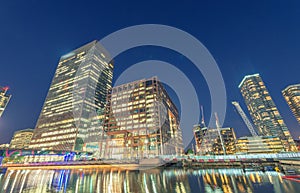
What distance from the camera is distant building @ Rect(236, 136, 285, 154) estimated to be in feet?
440

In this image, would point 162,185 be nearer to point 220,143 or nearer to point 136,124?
point 136,124

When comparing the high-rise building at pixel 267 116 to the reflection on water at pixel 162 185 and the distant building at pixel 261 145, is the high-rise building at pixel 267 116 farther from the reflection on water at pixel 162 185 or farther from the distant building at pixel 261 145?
the reflection on water at pixel 162 185

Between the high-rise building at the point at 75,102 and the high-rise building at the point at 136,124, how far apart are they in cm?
2387

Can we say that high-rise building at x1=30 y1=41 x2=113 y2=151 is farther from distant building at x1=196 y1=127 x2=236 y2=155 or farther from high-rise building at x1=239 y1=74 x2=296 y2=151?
high-rise building at x1=239 y1=74 x2=296 y2=151

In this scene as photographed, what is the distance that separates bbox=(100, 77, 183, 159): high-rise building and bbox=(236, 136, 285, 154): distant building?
82.5 m

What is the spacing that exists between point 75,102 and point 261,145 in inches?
7129

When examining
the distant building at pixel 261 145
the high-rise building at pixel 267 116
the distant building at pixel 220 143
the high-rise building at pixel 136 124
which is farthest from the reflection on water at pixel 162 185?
the high-rise building at pixel 267 116

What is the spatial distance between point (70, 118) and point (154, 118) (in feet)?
264

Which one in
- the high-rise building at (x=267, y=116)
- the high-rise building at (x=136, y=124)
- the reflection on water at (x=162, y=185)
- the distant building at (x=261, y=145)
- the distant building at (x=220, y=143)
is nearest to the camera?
the reflection on water at (x=162, y=185)

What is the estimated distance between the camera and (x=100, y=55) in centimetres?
17800

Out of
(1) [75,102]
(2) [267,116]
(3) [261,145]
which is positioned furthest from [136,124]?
(2) [267,116]

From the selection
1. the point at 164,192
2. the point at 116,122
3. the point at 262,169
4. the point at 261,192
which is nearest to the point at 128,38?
the point at 164,192

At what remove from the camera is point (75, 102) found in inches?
5541

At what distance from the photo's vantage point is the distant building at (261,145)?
134000 millimetres
